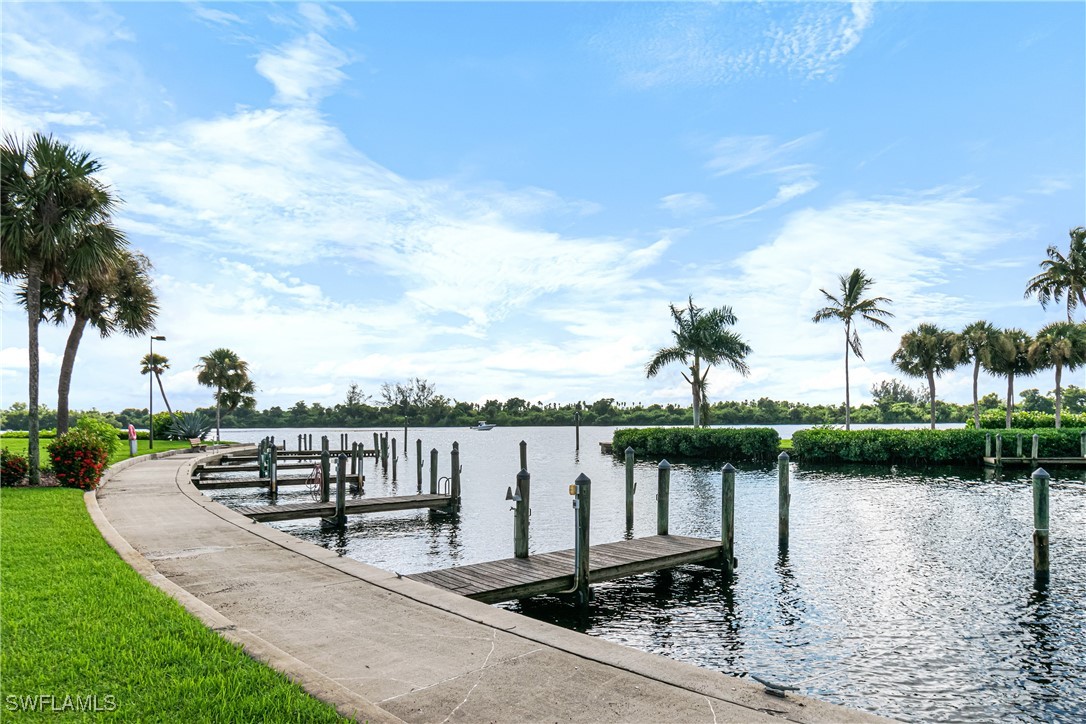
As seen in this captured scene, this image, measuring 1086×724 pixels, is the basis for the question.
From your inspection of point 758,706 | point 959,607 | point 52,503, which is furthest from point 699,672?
point 52,503

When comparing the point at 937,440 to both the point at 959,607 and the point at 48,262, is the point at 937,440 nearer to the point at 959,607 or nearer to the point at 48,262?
the point at 959,607

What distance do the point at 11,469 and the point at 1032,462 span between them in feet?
150

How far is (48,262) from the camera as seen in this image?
74.6 ft

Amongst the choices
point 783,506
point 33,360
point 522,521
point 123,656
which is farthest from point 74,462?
point 783,506

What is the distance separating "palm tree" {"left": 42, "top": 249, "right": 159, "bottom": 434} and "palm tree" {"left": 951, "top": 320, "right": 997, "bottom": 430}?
63.0 metres

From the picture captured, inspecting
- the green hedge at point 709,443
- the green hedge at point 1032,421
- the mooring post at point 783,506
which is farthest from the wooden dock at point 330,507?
the green hedge at point 1032,421

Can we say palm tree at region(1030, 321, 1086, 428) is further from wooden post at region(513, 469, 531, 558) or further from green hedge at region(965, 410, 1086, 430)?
wooden post at region(513, 469, 531, 558)

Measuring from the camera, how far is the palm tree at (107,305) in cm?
3002

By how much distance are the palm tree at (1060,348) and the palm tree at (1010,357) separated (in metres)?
0.91

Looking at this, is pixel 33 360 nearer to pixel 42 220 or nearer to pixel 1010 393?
pixel 42 220

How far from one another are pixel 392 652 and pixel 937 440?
41.8 m

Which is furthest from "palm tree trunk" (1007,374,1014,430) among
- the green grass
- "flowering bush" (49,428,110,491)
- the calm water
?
the green grass

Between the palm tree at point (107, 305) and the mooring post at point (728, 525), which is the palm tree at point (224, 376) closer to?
the palm tree at point (107, 305)

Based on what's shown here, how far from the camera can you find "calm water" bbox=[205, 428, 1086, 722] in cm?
850
